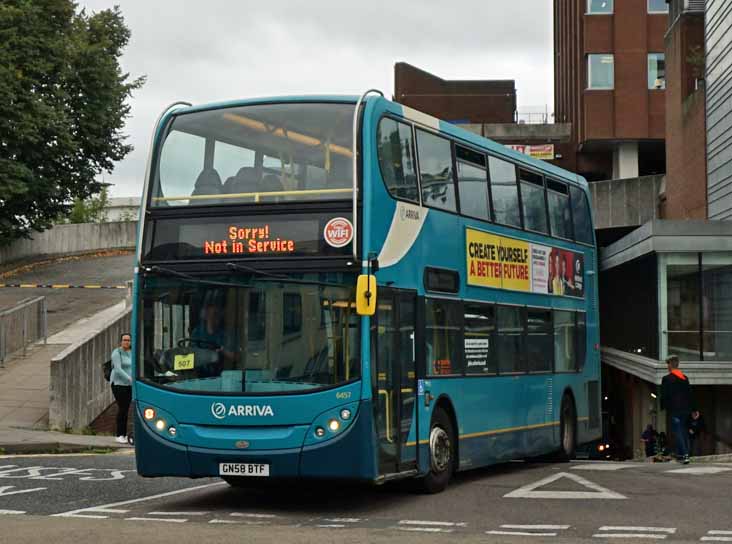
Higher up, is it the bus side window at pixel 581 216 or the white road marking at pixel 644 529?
the bus side window at pixel 581 216

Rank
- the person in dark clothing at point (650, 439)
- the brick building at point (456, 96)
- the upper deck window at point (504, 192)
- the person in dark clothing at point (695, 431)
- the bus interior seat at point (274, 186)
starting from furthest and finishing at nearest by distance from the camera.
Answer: the brick building at point (456, 96)
the person in dark clothing at point (650, 439)
the person in dark clothing at point (695, 431)
the upper deck window at point (504, 192)
the bus interior seat at point (274, 186)

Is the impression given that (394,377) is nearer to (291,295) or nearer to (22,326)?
(291,295)

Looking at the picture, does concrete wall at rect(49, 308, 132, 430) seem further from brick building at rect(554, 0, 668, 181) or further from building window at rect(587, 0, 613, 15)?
building window at rect(587, 0, 613, 15)

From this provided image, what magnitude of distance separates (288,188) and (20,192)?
3116 centimetres

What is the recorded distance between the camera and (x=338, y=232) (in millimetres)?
12234

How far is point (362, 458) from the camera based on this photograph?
39.5ft

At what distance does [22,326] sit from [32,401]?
4399 mm

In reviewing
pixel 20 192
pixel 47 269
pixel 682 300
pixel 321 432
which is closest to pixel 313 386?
pixel 321 432

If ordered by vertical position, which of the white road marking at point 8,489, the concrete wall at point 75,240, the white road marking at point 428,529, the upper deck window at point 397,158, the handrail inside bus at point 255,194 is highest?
the concrete wall at point 75,240

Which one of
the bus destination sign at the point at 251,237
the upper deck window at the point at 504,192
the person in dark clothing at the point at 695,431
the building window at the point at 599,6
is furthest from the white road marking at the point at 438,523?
the building window at the point at 599,6

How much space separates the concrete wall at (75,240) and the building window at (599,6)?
22358 mm

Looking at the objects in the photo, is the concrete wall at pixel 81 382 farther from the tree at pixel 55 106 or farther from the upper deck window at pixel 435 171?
the tree at pixel 55 106

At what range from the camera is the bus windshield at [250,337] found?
12.2 meters

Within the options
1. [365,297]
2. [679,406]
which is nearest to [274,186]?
[365,297]
